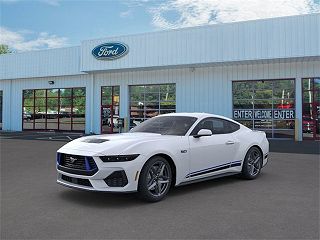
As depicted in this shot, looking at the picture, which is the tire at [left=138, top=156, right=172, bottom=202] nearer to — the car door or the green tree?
the car door

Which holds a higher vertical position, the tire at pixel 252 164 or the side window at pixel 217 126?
the side window at pixel 217 126

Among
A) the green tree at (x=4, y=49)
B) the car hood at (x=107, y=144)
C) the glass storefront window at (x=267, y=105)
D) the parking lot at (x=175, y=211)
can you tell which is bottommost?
the parking lot at (x=175, y=211)

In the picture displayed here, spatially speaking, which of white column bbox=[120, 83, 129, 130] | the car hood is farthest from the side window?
white column bbox=[120, 83, 129, 130]

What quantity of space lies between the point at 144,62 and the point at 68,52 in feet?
23.9

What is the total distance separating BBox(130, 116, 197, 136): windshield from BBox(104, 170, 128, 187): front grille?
1.45 metres

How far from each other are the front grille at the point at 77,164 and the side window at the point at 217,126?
81.2 inches

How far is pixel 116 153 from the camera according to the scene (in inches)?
214

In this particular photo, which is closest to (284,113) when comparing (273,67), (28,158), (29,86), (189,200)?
(273,67)

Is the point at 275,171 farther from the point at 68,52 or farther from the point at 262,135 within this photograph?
the point at 68,52

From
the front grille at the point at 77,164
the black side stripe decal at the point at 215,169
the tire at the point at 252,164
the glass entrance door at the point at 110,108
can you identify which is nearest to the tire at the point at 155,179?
the black side stripe decal at the point at 215,169

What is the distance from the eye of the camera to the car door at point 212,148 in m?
6.39

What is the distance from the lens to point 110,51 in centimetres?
2181

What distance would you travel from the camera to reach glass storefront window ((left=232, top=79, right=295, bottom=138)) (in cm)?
1891

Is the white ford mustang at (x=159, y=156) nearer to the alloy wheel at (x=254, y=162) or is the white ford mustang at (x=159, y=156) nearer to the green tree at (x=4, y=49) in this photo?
the alloy wheel at (x=254, y=162)
